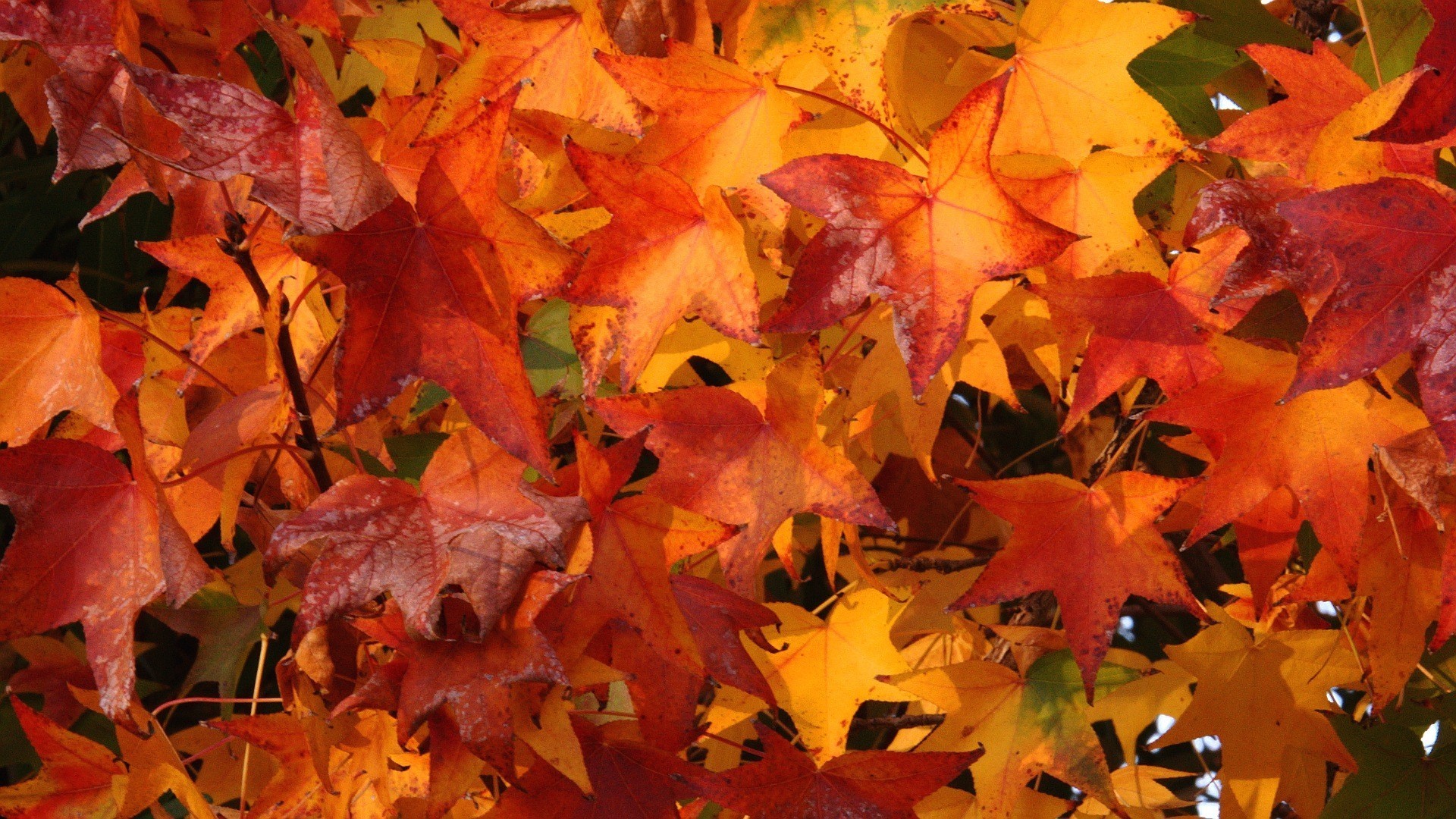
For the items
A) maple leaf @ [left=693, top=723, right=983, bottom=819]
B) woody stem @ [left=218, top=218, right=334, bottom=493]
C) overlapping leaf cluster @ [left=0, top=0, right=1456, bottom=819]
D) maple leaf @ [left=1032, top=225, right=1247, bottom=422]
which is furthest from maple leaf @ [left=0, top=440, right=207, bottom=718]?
maple leaf @ [left=1032, top=225, right=1247, bottom=422]

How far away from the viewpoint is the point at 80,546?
32.6 inches

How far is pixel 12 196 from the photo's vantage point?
1.79m

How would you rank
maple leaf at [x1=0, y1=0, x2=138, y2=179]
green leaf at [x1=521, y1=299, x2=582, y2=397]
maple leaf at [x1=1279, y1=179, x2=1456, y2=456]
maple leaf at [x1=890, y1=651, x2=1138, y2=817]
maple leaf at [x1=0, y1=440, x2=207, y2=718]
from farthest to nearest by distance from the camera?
1. green leaf at [x1=521, y1=299, x2=582, y2=397]
2. maple leaf at [x1=890, y1=651, x2=1138, y2=817]
3. maple leaf at [x1=0, y1=0, x2=138, y2=179]
4. maple leaf at [x1=0, y1=440, x2=207, y2=718]
5. maple leaf at [x1=1279, y1=179, x2=1456, y2=456]

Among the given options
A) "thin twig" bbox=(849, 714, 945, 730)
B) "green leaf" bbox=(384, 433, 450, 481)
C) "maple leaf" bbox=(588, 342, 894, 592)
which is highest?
"maple leaf" bbox=(588, 342, 894, 592)

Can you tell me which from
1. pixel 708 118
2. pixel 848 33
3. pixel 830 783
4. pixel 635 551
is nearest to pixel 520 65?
pixel 708 118

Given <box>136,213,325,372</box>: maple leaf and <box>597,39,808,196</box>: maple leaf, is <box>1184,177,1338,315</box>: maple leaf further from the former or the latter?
<box>136,213,325,372</box>: maple leaf

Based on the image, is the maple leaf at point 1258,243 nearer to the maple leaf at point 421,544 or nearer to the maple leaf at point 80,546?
the maple leaf at point 421,544

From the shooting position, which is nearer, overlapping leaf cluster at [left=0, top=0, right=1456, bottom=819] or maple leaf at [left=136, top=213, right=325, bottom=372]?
overlapping leaf cluster at [left=0, top=0, right=1456, bottom=819]

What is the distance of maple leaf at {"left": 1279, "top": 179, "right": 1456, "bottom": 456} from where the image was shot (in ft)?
2.23

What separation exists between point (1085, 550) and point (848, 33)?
45 cm

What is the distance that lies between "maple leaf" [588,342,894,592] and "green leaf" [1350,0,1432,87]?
0.57 m

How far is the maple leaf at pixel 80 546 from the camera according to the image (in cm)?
80

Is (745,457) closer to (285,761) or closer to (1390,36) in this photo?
(285,761)

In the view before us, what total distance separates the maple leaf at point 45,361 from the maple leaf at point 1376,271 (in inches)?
34.6
